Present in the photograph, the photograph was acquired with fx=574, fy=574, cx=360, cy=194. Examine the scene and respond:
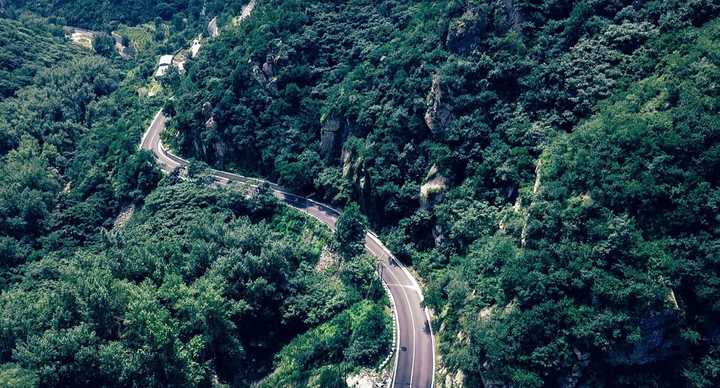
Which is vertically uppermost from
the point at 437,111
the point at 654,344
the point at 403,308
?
the point at 437,111

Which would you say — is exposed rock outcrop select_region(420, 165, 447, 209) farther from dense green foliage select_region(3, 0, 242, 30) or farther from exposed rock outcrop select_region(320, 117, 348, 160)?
dense green foliage select_region(3, 0, 242, 30)

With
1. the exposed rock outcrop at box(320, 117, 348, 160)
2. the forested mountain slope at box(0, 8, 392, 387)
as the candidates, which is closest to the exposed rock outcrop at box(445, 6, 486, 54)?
the exposed rock outcrop at box(320, 117, 348, 160)

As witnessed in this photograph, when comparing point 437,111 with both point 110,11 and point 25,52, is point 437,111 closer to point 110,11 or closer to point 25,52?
point 25,52

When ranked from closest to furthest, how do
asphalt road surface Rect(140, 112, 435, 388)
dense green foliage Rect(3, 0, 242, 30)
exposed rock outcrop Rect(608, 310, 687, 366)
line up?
exposed rock outcrop Rect(608, 310, 687, 366), asphalt road surface Rect(140, 112, 435, 388), dense green foliage Rect(3, 0, 242, 30)

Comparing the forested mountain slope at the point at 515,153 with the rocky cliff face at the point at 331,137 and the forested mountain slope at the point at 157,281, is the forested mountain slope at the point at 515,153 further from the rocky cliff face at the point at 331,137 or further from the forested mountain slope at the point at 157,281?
the forested mountain slope at the point at 157,281

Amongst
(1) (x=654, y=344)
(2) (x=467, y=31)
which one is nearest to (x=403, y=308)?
(1) (x=654, y=344)

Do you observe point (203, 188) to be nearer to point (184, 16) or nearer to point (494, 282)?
point (494, 282)
